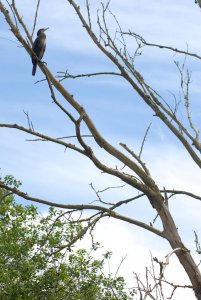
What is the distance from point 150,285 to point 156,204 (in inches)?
92.5

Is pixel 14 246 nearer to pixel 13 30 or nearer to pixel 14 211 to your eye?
pixel 14 211

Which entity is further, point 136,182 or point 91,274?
point 91,274

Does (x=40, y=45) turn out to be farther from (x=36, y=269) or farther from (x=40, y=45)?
(x=36, y=269)

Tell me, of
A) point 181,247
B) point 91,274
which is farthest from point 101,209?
point 91,274

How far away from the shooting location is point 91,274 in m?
23.8

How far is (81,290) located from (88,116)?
17.2 meters

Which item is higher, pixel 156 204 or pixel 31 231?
pixel 31 231

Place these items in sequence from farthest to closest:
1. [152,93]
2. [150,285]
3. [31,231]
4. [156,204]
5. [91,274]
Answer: [31,231]
[91,274]
[152,93]
[156,204]
[150,285]

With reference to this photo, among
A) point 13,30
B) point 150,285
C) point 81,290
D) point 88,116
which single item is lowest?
point 150,285

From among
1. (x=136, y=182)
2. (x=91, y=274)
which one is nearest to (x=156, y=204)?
(x=136, y=182)

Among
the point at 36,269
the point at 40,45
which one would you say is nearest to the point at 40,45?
the point at 40,45

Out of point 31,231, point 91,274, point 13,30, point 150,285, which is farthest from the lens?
point 31,231

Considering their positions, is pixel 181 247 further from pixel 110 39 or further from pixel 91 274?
pixel 91 274

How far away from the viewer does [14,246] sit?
24.5 metres
